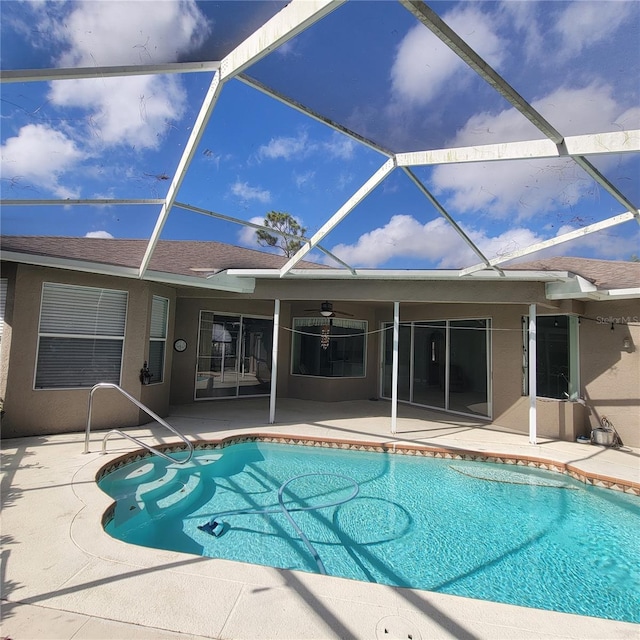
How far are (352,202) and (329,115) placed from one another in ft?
4.21

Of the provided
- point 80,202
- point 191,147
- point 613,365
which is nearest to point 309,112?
point 191,147

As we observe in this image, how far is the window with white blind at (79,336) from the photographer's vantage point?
6.31 m

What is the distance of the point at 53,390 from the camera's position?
632cm

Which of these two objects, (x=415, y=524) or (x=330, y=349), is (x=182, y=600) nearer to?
(x=415, y=524)

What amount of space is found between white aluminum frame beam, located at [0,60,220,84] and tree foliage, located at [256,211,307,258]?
2.44 metres

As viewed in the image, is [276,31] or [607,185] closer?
[276,31]

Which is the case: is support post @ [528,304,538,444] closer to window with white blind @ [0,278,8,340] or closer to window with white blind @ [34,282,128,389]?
window with white blind @ [34,282,128,389]

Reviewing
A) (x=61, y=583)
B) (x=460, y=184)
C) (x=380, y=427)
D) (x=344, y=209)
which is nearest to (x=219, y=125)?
(x=344, y=209)

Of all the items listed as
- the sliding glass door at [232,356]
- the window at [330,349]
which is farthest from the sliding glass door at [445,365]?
the sliding glass door at [232,356]

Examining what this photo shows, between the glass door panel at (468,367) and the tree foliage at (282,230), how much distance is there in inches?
213

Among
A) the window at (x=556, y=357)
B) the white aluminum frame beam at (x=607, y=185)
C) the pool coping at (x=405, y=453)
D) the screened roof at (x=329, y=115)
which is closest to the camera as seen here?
the screened roof at (x=329, y=115)

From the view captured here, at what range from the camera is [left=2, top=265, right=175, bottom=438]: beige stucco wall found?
5.96 metres

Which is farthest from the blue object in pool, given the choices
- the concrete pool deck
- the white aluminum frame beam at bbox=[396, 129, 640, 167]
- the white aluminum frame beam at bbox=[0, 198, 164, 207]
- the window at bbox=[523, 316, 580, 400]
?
the window at bbox=[523, 316, 580, 400]

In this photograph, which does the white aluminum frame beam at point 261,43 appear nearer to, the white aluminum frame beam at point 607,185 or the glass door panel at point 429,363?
the white aluminum frame beam at point 607,185
